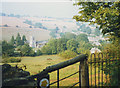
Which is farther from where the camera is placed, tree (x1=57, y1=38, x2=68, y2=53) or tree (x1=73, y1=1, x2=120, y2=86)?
tree (x1=57, y1=38, x2=68, y2=53)

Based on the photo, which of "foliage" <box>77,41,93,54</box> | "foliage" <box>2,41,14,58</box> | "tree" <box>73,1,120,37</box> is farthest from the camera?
"foliage" <box>77,41,93,54</box>

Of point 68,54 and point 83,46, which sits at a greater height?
point 83,46

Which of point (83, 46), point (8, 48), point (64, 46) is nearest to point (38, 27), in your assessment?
point (64, 46)

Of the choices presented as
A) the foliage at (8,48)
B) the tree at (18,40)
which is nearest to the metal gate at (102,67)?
the foliage at (8,48)

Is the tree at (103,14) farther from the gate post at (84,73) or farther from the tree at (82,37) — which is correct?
the tree at (82,37)

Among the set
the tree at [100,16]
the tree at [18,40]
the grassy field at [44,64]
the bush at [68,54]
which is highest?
the tree at [100,16]

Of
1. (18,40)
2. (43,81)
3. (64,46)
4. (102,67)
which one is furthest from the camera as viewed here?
(64,46)

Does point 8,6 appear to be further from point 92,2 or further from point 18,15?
point 92,2

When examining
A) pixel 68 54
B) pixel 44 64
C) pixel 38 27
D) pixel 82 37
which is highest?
pixel 38 27

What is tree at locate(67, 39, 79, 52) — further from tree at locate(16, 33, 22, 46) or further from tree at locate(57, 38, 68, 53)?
tree at locate(16, 33, 22, 46)

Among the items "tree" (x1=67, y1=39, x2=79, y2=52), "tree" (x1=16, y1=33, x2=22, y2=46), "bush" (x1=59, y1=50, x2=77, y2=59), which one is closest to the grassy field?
"bush" (x1=59, y1=50, x2=77, y2=59)

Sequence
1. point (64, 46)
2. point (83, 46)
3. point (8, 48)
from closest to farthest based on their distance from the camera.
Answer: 1. point (8, 48)
2. point (64, 46)
3. point (83, 46)

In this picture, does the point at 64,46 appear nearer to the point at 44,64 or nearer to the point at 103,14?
the point at 44,64

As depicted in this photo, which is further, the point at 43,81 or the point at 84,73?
the point at 84,73
